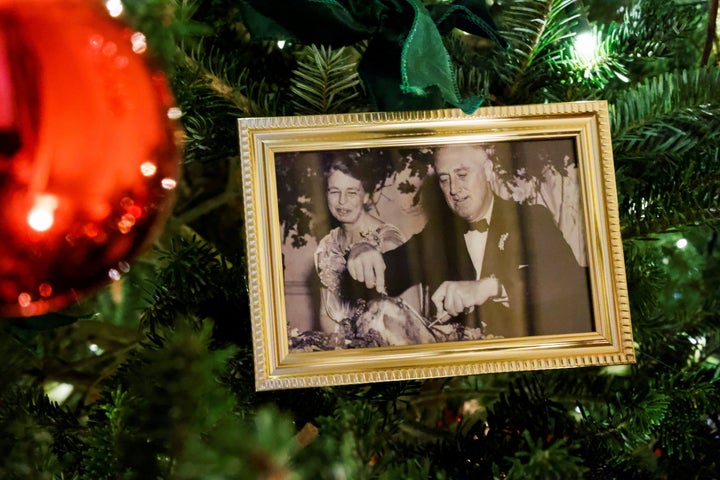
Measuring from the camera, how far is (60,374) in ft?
1.97

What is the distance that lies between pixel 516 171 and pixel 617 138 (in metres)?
0.11

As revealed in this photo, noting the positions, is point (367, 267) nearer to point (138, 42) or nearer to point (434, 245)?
point (434, 245)

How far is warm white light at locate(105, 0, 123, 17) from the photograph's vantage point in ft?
1.33

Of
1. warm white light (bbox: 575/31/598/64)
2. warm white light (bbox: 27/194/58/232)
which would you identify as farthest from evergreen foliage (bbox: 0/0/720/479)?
warm white light (bbox: 27/194/58/232)

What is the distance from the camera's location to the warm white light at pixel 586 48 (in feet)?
1.70

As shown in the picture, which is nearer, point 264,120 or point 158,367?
point 158,367

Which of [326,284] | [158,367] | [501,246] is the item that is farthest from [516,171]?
[158,367]

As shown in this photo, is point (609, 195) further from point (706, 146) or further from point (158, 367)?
point (158, 367)

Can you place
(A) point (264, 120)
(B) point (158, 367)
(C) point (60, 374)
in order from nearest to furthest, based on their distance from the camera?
(B) point (158, 367) → (A) point (264, 120) → (C) point (60, 374)

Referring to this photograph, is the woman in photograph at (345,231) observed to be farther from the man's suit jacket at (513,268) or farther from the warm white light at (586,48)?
the warm white light at (586,48)

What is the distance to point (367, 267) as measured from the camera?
1.55 feet

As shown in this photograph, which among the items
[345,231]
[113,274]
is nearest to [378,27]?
[345,231]

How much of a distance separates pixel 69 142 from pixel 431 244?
0.26 m

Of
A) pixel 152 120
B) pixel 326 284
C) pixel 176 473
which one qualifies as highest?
pixel 152 120
